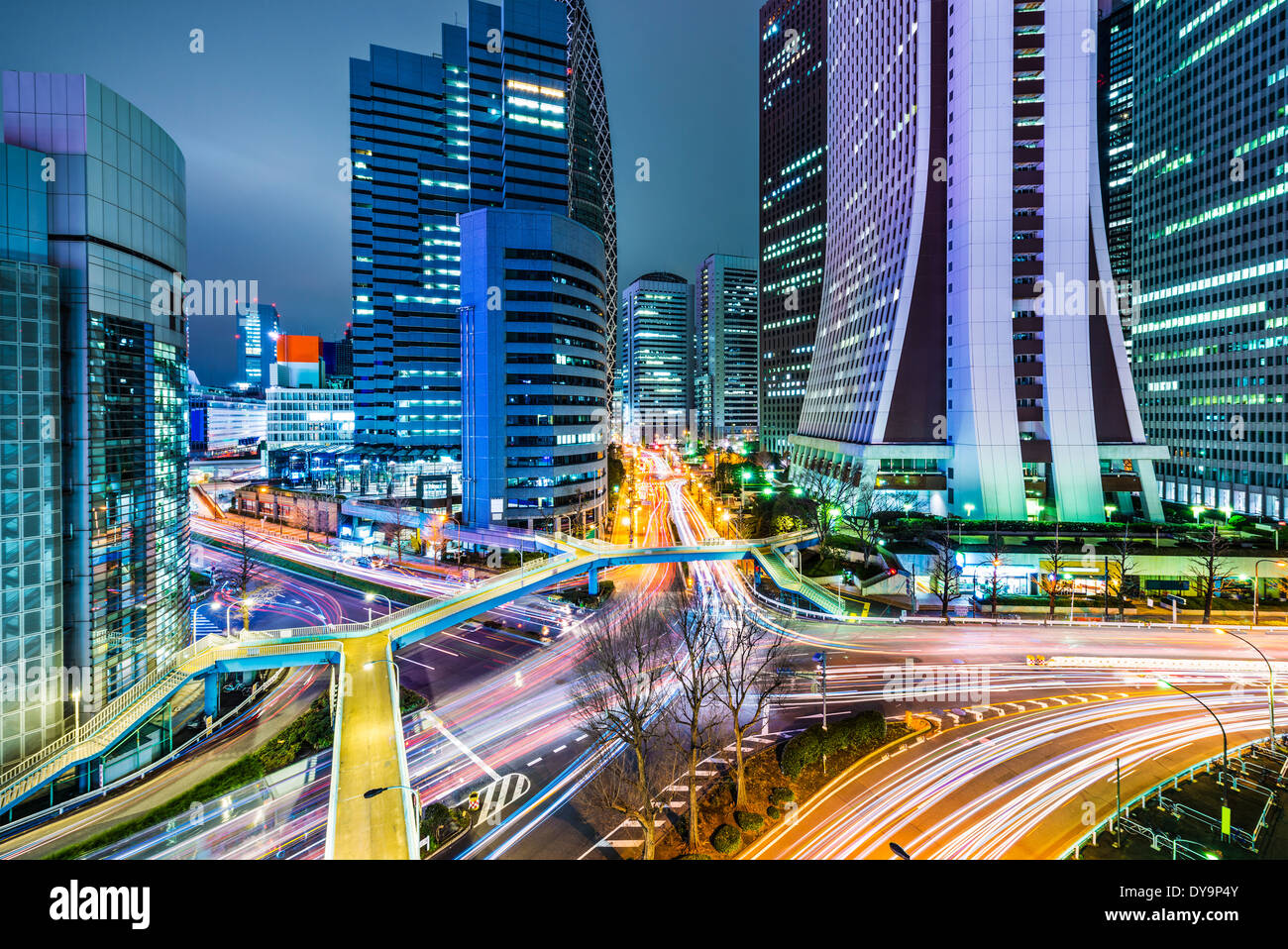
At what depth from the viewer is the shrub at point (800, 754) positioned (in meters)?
23.8

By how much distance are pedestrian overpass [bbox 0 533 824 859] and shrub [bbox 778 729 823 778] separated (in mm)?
14030

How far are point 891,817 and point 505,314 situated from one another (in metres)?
54.3

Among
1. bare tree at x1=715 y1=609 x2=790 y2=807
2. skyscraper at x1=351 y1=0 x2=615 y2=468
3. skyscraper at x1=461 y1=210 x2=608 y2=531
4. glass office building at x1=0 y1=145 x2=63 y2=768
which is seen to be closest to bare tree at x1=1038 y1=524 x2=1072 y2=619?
bare tree at x1=715 y1=609 x2=790 y2=807

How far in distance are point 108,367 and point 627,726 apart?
27.9 meters

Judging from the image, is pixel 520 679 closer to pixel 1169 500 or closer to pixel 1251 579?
pixel 1251 579

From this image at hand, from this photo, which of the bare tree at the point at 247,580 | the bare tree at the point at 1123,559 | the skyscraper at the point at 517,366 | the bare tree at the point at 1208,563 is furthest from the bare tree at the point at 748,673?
the bare tree at the point at 247,580

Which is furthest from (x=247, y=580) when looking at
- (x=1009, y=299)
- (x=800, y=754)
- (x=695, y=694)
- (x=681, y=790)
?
(x=1009, y=299)

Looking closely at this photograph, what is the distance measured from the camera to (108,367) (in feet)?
86.2

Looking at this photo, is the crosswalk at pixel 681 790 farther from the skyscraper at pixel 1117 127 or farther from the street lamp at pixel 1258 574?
the skyscraper at pixel 1117 127

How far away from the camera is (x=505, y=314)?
60.8 meters

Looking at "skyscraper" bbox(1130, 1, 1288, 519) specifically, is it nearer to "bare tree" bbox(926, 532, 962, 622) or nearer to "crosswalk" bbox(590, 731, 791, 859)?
→ "bare tree" bbox(926, 532, 962, 622)

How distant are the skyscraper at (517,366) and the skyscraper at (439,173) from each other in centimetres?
2959

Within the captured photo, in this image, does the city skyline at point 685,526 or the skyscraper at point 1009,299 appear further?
the skyscraper at point 1009,299
